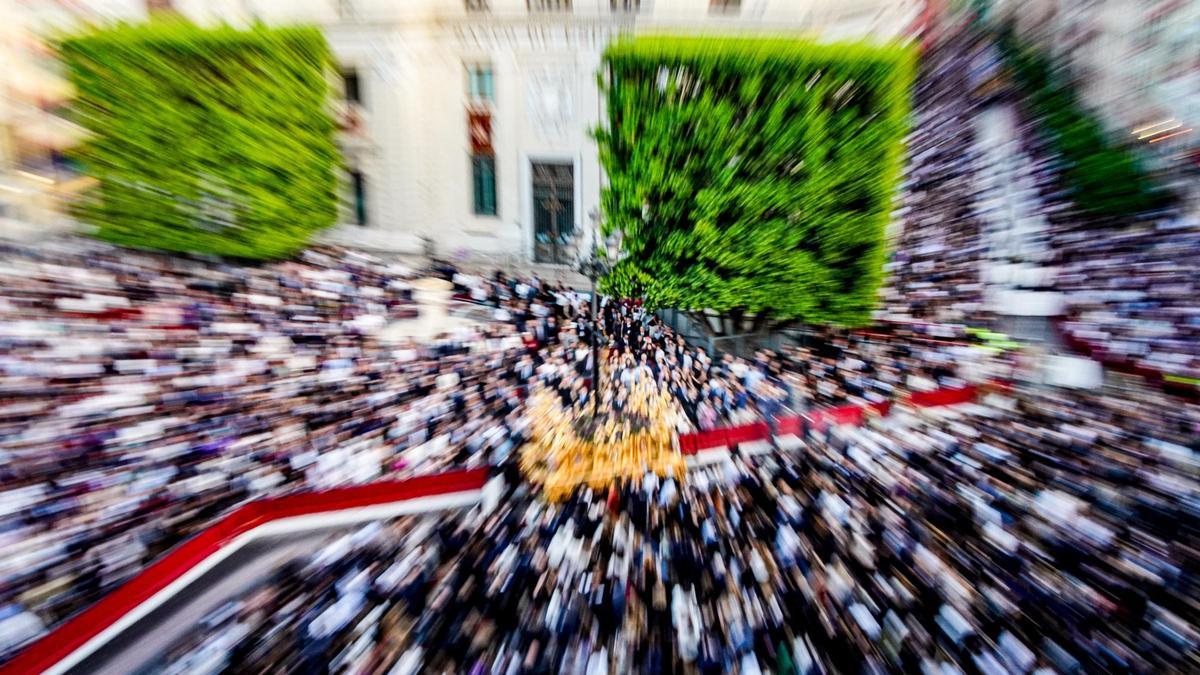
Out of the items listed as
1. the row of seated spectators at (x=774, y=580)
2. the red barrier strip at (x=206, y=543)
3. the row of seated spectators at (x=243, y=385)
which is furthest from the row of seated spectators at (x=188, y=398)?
the row of seated spectators at (x=774, y=580)

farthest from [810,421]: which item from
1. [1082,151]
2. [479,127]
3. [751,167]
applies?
[1082,151]

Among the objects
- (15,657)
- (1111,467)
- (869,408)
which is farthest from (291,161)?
(1111,467)

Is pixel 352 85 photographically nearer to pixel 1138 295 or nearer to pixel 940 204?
pixel 940 204

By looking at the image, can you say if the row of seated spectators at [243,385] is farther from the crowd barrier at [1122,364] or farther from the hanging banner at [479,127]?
the crowd barrier at [1122,364]

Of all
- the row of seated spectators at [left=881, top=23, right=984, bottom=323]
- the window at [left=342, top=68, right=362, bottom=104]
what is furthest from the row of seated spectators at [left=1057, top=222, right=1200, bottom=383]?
the window at [left=342, top=68, right=362, bottom=104]

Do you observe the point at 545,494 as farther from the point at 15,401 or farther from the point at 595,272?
the point at 15,401
